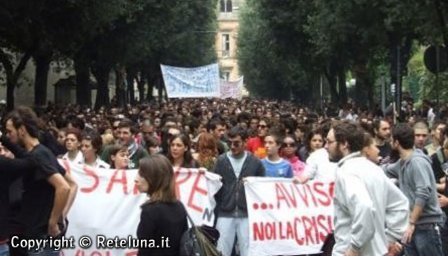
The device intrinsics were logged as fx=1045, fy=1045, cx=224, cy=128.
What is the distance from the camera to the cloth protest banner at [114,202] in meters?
9.62

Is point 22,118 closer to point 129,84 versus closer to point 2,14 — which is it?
point 2,14

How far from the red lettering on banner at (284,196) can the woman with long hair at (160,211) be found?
14.7ft

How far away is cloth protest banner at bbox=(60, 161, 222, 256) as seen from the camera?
9.62 metres

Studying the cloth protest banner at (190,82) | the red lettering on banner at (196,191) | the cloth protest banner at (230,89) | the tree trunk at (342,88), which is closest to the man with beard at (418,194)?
the red lettering on banner at (196,191)

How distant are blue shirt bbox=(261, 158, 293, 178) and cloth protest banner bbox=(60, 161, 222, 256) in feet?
3.08

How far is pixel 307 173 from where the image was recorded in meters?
10.7

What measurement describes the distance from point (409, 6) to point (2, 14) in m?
9.77

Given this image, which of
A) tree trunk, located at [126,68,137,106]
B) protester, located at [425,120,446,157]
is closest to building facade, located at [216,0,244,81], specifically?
tree trunk, located at [126,68,137,106]

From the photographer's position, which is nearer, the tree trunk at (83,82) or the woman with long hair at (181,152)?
the woman with long hair at (181,152)

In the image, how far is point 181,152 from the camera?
33.2 feet

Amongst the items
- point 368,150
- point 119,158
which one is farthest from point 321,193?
point 368,150

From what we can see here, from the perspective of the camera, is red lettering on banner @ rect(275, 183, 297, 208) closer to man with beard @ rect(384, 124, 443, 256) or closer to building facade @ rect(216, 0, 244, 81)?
man with beard @ rect(384, 124, 443, 256)

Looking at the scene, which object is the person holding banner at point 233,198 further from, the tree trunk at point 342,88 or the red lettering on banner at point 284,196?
the tree trunk at point 342,88

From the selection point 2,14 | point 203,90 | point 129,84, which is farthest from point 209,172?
point 129,84
